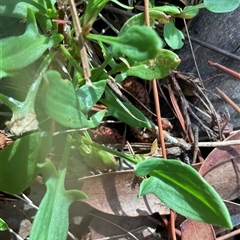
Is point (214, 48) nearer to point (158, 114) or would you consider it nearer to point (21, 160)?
point (158, 114)

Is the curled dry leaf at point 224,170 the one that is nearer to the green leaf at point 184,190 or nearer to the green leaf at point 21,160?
the green leaf at point 184,190

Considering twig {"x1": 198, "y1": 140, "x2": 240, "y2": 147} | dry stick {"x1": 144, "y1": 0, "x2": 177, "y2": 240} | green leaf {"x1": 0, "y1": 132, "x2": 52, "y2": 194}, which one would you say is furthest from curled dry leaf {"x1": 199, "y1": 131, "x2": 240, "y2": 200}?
green leaf {"x1": 0, "y1": 132, "x2": 52, "y2": 194}

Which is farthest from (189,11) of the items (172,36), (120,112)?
(120,112)

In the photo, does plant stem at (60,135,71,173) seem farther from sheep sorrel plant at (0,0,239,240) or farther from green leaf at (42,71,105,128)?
green leaf at (42,71,105,128)

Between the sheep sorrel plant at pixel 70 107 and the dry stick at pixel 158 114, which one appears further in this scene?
the dry stick at pixel 158 114

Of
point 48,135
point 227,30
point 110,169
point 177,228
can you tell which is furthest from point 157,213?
point 227,30

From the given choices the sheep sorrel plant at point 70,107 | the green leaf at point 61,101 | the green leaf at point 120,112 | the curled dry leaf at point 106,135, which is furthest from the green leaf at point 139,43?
the curled dry leaf at point 106,135
